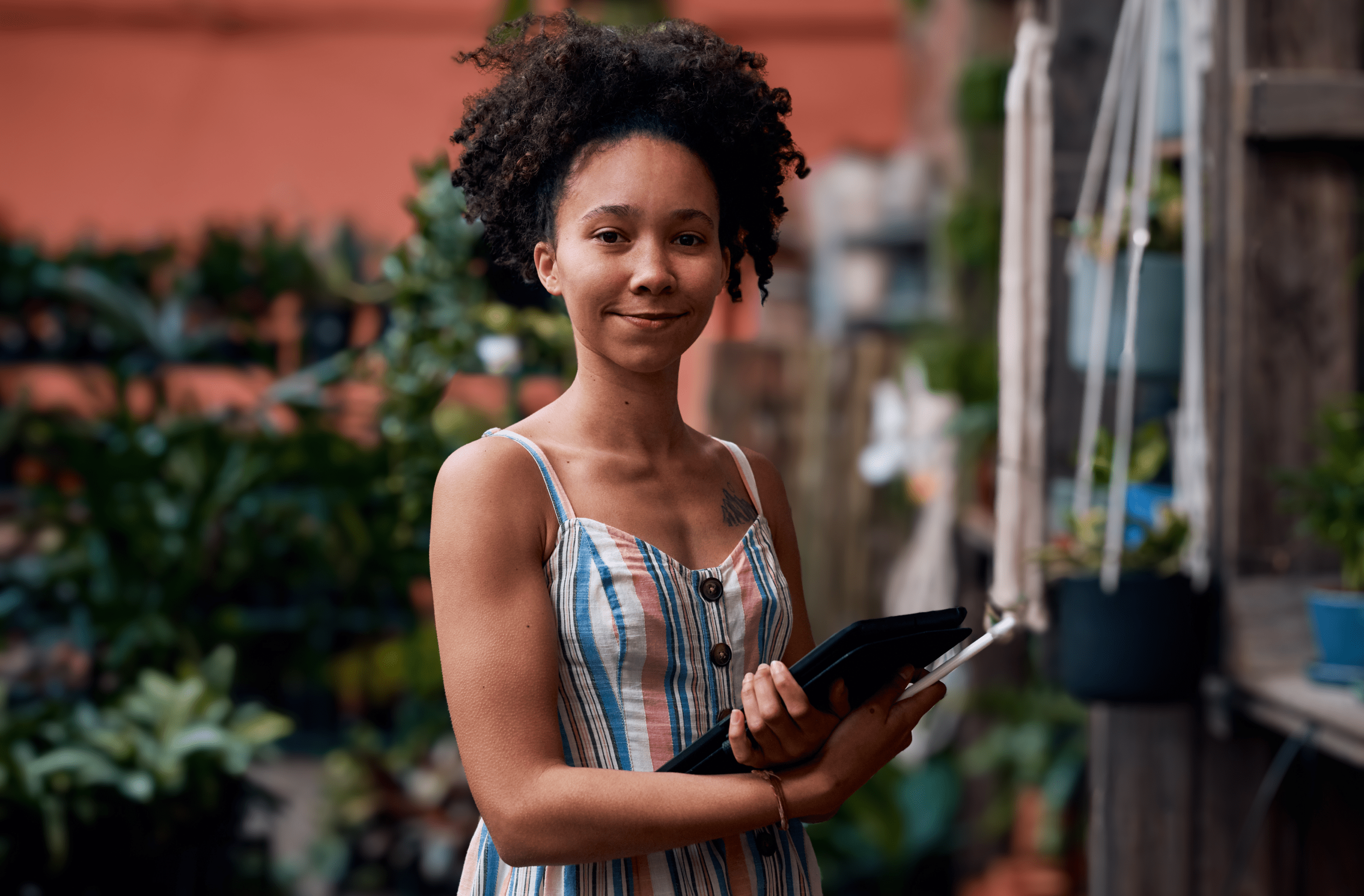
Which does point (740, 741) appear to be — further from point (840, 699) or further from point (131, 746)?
point (131, 746)

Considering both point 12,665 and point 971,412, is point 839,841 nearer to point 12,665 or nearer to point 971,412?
point 971,412

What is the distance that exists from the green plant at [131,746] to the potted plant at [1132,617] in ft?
4.70

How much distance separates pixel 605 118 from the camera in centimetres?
96

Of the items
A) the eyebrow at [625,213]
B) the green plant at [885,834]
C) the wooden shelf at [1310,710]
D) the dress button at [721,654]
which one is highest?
the eyebrow at [625,213]

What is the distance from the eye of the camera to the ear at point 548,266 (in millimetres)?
1000

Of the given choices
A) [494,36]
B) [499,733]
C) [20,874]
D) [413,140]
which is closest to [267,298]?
[20,874]

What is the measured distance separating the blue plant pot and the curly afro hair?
107 cm

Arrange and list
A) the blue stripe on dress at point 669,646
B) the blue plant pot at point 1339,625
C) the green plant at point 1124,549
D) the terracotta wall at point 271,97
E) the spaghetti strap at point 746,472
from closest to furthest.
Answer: the blue stripe on dress at point 669,646 → the spaghetti strap at point 746,472 → the blue plant pot at point 1339,625 → the green plant at point 1124,549 → the terracotta wall at point 271,97

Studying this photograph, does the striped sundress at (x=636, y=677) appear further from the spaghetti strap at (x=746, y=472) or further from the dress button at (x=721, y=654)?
the spaghetti strap at (x=746, y=472)

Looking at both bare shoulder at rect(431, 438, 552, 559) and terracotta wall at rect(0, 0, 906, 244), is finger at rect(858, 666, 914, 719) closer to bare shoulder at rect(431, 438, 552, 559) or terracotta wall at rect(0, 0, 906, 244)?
bare shoulder at rect(431, 438, 552, 559)

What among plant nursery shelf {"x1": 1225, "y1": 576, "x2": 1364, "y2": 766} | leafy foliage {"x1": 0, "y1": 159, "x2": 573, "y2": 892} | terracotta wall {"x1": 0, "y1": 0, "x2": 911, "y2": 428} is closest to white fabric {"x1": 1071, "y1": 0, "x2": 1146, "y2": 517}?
plant nursery shelf {"x1": 1225, "y1": 576, "x2": 1364, "y2": 766}

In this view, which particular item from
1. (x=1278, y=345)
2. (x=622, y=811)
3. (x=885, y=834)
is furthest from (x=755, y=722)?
(x=885, y=834)

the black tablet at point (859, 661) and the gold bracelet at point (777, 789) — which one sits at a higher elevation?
the black tablet at point (859, 661)

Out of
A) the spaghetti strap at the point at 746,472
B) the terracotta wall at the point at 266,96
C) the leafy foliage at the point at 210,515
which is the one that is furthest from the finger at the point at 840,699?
the terracotta wall at the point at 266,96
